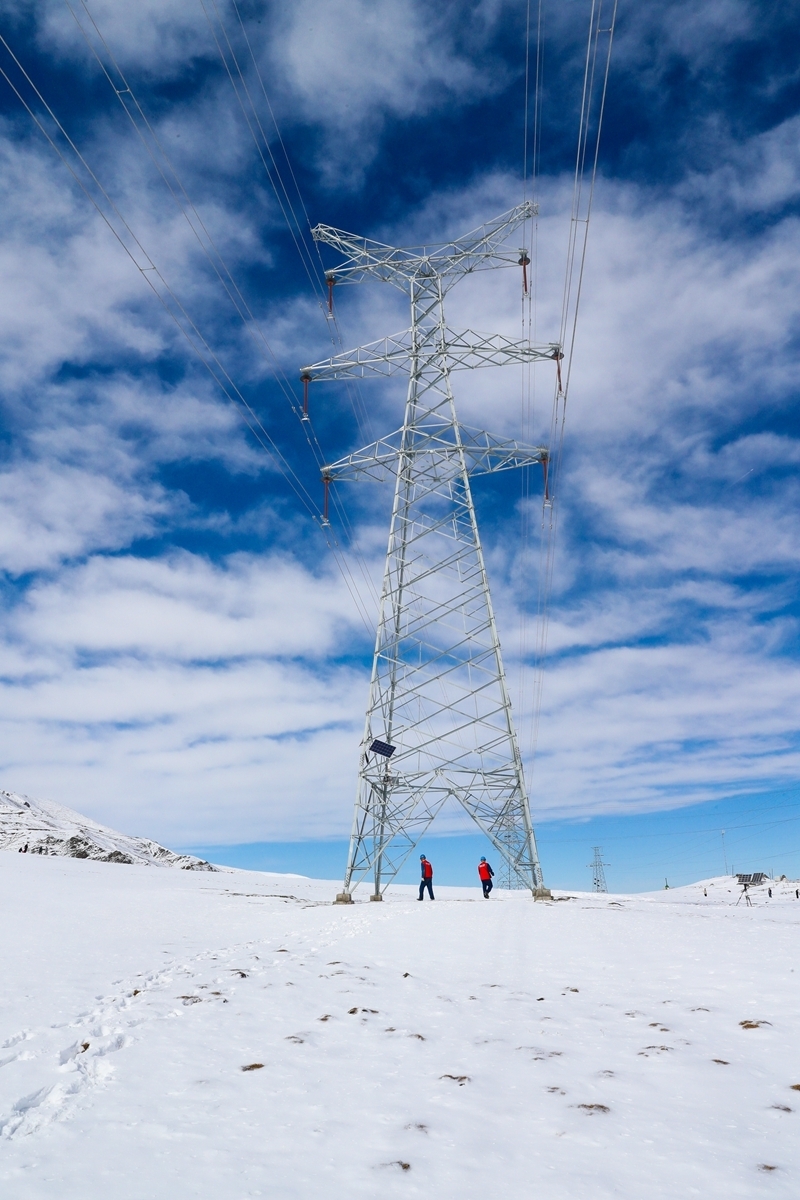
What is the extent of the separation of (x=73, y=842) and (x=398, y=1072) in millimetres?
35112

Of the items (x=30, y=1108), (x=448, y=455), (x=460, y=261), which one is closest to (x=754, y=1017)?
(x=30, y=1108)

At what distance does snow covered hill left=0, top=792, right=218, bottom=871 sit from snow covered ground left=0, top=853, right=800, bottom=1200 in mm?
27856

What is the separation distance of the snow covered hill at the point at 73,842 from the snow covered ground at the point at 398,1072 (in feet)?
91.4

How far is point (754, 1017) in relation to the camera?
19.2 feet

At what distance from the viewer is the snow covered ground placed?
3.27 meters

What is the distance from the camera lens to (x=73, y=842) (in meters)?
34.3

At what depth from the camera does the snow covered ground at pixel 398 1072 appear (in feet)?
10.7

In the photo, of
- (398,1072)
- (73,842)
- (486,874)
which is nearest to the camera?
(398,1072)

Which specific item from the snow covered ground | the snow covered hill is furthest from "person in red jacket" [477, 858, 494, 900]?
the snow covered hill

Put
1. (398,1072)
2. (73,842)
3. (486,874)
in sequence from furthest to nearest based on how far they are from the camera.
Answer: (73,842) → (486,874) → (398,1072)

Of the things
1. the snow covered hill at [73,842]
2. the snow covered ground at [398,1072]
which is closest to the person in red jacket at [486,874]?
the snow covered ground at [398,1072]

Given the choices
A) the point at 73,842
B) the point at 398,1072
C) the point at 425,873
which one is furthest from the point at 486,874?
the point at 73,842

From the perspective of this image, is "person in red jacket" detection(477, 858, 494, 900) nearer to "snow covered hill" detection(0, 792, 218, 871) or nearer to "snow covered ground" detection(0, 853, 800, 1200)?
"snow covered ground" detection(0, 853, 800, 1200)

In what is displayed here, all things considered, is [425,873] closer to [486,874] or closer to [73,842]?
[486,874]
